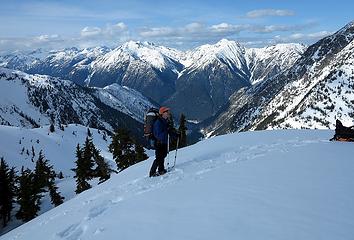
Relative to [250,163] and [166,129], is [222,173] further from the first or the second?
[166,129]

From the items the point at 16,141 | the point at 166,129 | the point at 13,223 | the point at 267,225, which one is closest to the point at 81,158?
the point at 13,223

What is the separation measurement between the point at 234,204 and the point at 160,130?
305 inches

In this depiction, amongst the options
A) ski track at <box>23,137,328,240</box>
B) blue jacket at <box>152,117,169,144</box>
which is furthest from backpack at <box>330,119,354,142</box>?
blue jacket at <box>152,117,169,144</box>

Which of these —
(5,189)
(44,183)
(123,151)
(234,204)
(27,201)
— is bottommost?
(44,183)

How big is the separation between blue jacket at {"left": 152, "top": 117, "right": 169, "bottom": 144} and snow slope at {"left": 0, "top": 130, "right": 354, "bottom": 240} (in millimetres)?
1761

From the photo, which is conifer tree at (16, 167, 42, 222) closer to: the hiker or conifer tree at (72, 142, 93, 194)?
conifer tree at (72, 142, 93, 194)

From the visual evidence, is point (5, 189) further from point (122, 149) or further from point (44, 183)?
point (122, 149)

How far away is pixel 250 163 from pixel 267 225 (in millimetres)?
8421

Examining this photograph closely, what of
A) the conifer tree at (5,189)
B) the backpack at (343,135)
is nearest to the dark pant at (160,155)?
the backpack at (343,135)

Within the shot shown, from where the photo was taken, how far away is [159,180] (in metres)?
17.6

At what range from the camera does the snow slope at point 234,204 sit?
9609 mm

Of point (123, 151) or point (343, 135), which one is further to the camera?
point (123, 151)

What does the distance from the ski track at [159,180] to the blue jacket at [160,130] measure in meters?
1.76

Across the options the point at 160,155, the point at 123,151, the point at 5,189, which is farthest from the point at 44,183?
the point at 160,155
